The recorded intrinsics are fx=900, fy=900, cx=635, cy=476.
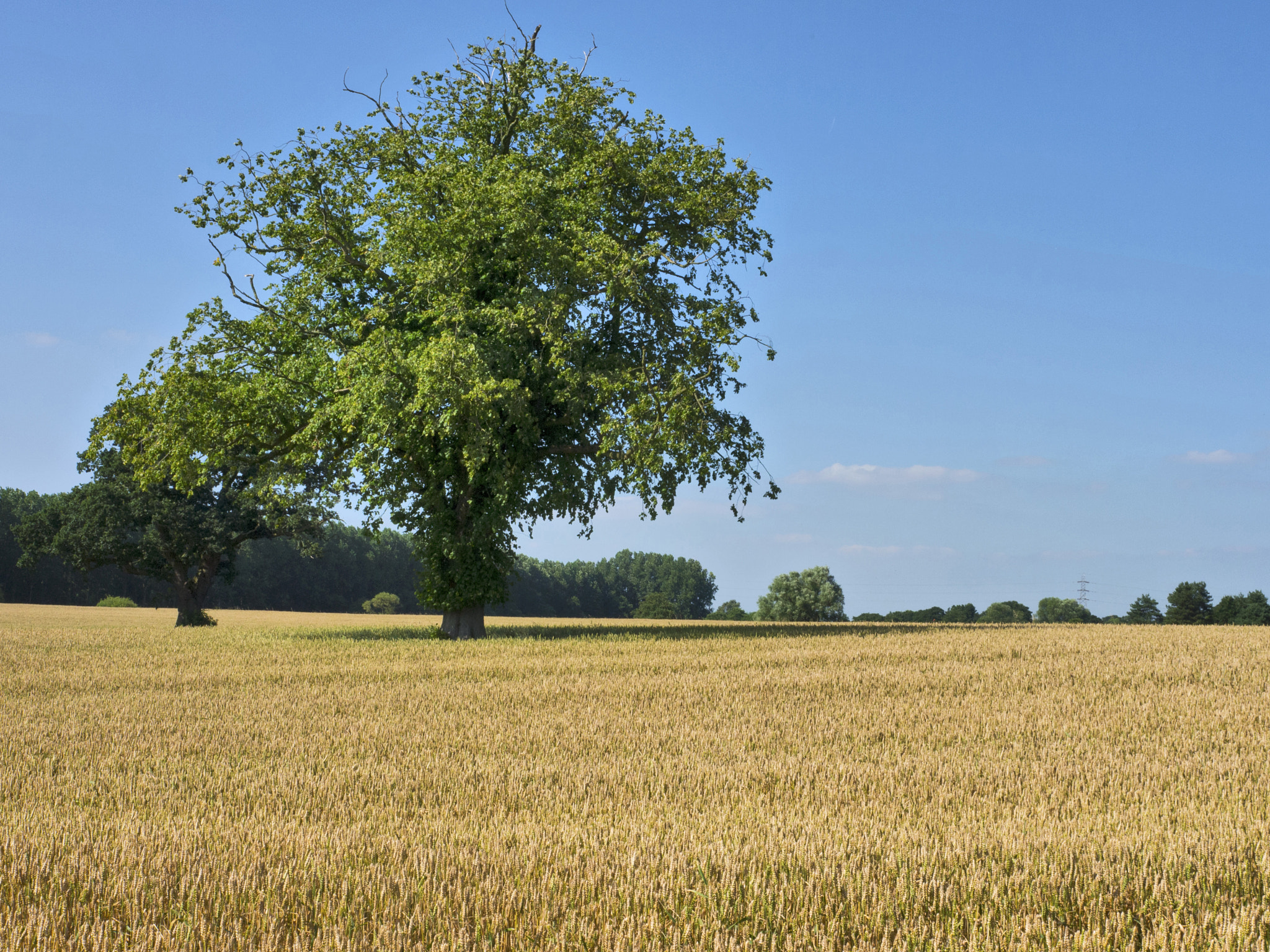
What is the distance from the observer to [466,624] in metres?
28.9

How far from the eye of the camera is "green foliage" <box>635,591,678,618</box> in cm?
7871

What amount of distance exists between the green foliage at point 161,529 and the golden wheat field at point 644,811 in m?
25.6

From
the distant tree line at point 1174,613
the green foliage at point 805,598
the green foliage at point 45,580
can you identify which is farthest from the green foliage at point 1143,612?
the green foliage at point 45,580

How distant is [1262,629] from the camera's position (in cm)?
3078

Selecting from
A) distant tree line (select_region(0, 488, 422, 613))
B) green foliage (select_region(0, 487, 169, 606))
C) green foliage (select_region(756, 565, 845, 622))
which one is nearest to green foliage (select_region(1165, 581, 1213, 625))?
green foliage (select_region(756, 565, 845, 622))

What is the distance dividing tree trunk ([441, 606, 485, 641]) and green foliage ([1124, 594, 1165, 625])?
5419 centimetres

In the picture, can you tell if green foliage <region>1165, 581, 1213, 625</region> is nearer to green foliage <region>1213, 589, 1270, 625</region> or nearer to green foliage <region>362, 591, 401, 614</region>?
green foliage <region>1213, 589, 1270, 625</region>

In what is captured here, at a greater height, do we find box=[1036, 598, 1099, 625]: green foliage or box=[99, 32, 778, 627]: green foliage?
box=[99, 32, 778, 627]: green foliage

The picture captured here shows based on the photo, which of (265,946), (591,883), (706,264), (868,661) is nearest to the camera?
(265,946)

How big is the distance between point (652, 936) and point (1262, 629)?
33.9 m

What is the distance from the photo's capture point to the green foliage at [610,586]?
129m

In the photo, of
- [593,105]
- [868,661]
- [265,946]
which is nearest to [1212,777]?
[265,946]

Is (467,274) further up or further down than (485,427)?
further up

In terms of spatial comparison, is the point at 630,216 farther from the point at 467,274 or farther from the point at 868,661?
the point at 868,661
